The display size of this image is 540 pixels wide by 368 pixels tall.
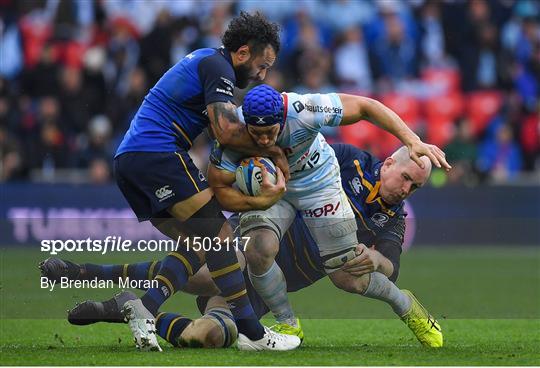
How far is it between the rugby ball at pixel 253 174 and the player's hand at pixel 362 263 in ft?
2.70

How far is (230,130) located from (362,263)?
1.33 m

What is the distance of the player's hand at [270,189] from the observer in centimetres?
735

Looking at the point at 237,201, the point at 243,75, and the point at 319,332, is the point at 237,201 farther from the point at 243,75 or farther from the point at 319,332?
the point at 319,332

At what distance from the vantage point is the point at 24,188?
15617 millimetres

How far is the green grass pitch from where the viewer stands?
6900 millimetres

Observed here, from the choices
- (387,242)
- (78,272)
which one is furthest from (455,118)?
(78,272)

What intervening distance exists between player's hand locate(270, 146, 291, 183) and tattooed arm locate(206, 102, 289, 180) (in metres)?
0.02

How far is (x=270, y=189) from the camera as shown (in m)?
7.35

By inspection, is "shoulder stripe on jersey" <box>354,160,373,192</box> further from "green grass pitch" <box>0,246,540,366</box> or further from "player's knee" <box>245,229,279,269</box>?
"player's knee" <box>245,229,279,269</box>

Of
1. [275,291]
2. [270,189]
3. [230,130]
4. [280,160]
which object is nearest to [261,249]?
[275,291]

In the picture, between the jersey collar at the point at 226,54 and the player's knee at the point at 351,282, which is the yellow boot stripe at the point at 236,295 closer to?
the player's knee at the point at 351,282

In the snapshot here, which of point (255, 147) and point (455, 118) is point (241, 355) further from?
point (455, 118)

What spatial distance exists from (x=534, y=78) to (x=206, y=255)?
1172 centimetres

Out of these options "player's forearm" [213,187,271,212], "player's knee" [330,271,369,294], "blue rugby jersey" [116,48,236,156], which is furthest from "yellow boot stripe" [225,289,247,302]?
"blue rugby jersey" [116,48,236,156]
